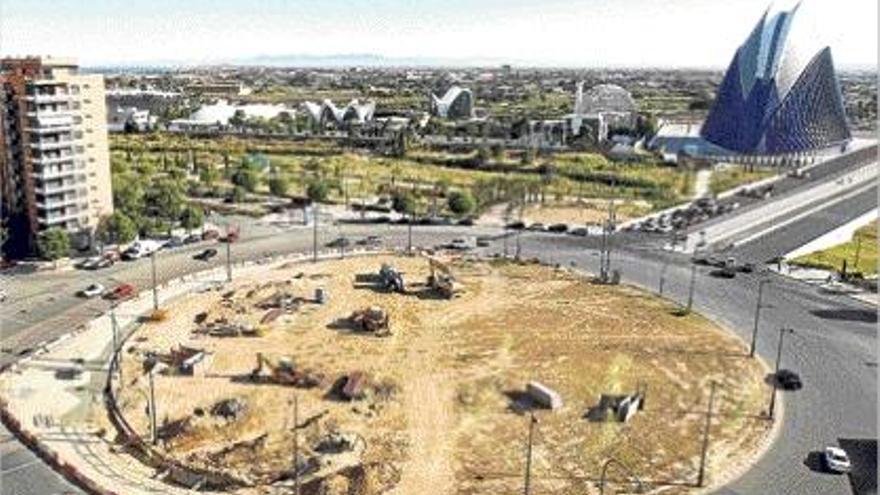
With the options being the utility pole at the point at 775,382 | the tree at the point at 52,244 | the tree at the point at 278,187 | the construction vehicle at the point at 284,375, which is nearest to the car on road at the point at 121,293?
the tree at the point at 52,244

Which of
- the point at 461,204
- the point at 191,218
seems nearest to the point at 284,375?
the point at 191,218

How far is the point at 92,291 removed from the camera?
59.4m

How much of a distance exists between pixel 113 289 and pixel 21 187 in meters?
15.2

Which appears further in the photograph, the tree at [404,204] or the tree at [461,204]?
the tree at [461,204]

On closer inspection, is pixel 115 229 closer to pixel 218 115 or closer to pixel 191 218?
pixel 191 218

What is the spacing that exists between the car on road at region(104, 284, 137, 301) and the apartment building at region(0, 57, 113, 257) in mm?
11721

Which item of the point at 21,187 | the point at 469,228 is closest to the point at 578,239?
the point at 469,228

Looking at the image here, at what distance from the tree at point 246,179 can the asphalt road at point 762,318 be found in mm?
18557

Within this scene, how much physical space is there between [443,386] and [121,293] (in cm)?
2740

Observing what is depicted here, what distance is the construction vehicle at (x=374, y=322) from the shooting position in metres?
52.7

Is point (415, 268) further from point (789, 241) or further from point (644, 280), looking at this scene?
point (789, 241)

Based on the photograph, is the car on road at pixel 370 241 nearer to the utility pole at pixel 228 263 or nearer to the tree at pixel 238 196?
Answer: the utility pole at pixel 228 263

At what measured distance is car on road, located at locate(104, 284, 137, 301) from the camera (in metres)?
58.6

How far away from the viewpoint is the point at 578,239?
77750mm
